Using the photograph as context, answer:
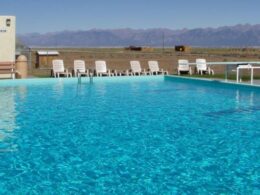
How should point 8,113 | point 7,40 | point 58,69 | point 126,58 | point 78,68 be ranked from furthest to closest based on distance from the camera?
point 126,58, point 78,68, point 58,69, point 7,40, point 8,113

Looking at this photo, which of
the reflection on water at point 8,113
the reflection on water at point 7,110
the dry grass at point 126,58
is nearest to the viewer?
the reflection on water at point 8,113

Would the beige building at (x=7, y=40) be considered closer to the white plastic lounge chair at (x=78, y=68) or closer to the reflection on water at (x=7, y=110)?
the reflection on water at (x=7, y=110)

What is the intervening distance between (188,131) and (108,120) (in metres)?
1.80

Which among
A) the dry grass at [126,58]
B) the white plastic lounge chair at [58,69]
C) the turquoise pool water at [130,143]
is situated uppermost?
the dry grass at [126,58]

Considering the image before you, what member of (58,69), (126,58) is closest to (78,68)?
(58,69)

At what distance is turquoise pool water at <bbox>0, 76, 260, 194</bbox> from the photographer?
197 inches

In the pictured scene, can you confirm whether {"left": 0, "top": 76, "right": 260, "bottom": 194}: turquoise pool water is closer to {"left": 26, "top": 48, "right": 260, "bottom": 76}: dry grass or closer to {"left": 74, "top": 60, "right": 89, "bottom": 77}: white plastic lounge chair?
{"left": 74, "top": 60, "right": 89, "bottom": 77}: white plastic lounge chair

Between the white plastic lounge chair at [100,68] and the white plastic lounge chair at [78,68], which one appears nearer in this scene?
the white plastic lounge chair at [78,68]

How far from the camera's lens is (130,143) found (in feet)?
22.5

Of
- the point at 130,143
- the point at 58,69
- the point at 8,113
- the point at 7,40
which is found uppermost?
the point at 7,40

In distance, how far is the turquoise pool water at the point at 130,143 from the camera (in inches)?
197

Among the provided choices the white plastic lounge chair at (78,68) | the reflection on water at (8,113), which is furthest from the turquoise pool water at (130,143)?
the white plastic lounge chair at (78,68)

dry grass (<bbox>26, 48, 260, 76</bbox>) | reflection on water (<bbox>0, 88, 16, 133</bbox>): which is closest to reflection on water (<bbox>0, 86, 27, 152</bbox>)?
reflection on water (<bbox>0, 88, 16, 133</bbox>)

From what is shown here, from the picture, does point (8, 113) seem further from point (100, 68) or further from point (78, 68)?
point (100, 68)
